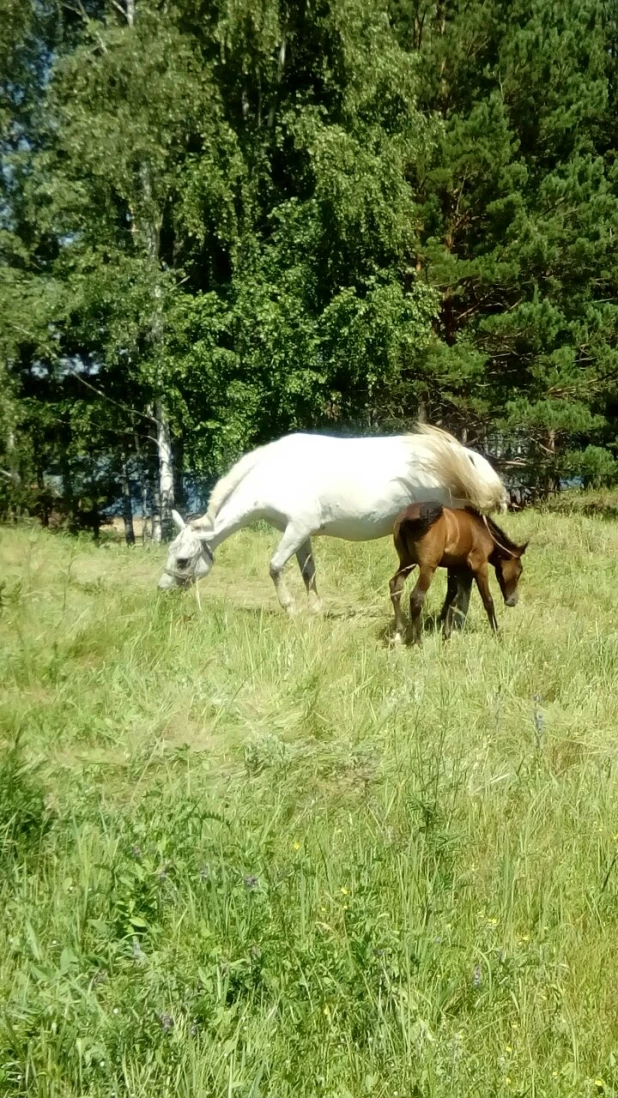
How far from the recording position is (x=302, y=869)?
113 inches

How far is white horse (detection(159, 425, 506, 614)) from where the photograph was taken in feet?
26.1

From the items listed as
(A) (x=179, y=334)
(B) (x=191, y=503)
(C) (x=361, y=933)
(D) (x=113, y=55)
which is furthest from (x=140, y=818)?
(B) (x=191, y=503)

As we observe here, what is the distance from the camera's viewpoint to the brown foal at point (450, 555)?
22.1 feet

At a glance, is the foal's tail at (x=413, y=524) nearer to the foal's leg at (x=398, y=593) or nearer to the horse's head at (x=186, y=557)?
the foal's leg at (x=398, y=593)

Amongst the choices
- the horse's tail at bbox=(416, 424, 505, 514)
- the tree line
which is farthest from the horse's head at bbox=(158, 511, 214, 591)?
the tree line

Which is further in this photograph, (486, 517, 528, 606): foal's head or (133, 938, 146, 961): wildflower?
(486, 517, 528, 606): foal's head

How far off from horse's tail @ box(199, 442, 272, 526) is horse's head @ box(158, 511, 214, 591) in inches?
5.8

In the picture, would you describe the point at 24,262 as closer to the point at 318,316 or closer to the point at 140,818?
the point at 318,316

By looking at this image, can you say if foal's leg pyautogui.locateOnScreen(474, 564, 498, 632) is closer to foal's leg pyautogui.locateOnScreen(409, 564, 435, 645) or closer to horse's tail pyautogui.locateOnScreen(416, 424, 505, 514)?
foal's leg pyautogui.locateOnScreen(409, 564, 435, 645)

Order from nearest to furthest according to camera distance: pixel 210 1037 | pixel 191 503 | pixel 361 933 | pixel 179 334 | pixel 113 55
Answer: pixel 210 1037 < pixel 361 933 < pixel 113 55 < pixel 179 334 < pixel 191 503

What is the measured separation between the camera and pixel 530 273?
1841 centimetres

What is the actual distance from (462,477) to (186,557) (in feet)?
8.38

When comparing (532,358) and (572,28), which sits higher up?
(572,28)

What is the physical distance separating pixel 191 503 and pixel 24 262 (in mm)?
6733
